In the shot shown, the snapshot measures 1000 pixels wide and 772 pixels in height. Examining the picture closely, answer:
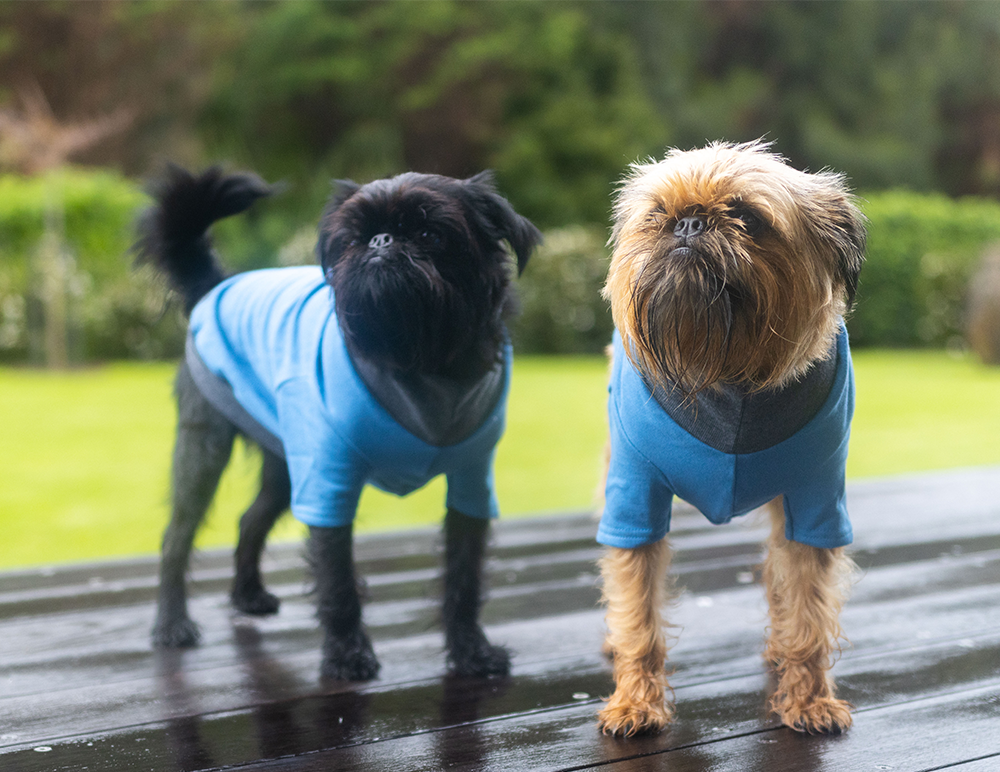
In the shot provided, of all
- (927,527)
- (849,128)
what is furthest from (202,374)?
(849,128)

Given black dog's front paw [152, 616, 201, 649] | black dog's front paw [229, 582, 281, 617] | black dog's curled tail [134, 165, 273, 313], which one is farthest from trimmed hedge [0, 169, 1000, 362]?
black dog's front paw [152, 616, 201, 649]

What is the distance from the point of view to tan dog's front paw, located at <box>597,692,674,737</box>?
1.90m

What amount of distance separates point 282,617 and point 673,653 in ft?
3.49

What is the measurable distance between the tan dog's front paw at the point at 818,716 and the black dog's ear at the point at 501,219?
1055 millimetres

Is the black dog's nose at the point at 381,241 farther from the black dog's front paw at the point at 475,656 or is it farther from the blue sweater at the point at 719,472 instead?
the black dog's front paw at the point at 475,656

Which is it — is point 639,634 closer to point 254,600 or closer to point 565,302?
point 254,600

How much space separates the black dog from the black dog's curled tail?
0.11 ft

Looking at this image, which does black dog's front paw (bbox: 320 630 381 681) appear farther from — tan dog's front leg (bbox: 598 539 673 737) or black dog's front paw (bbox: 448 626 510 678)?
tan dog's front leg (bbox: 598 539 673 737)

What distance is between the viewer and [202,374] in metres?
2.51

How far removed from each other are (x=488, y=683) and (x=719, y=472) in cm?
76

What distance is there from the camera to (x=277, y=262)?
11562 mm

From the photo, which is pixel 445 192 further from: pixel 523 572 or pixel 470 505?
pixel 523 572

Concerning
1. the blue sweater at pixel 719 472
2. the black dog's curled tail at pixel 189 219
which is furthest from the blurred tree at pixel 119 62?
the blue sweater at pixel 719 472

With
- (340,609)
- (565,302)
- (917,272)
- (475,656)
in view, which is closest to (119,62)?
(565,302)
